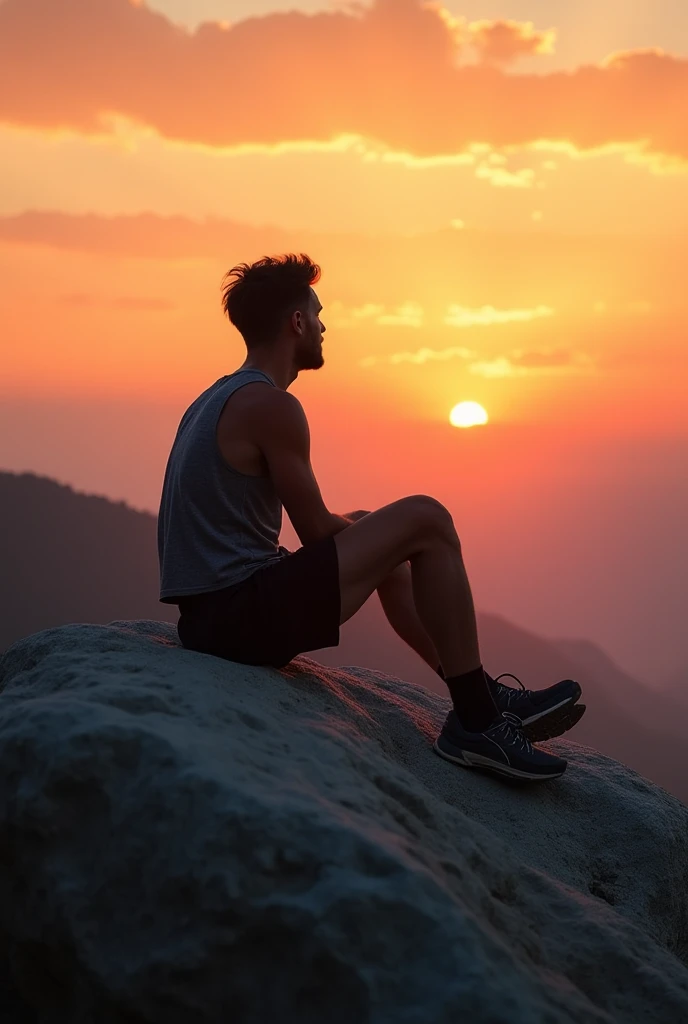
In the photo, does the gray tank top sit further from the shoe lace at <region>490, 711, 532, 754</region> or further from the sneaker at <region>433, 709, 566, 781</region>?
the shoe lace at <region>490, 711, 532, 754</region>

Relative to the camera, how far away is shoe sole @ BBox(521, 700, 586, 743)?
15.9 ft

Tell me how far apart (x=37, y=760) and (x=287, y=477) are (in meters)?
1.87

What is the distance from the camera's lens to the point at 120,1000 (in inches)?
102

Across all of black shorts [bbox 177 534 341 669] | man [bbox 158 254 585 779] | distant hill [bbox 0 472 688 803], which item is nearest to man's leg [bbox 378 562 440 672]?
man [bbox 158 254 585 779]

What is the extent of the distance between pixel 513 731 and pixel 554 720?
0.30 meters

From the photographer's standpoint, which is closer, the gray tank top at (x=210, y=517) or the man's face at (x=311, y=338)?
the gray tank top at (x=210, y=517)

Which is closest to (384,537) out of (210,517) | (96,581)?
(210,517)

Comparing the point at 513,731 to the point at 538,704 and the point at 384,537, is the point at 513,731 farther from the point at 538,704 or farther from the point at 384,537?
the point at 384,537

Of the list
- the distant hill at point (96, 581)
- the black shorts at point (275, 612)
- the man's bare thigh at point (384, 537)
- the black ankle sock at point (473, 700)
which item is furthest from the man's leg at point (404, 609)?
the distant hill at point (96, 581)

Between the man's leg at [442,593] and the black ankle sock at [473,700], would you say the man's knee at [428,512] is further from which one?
the black ankle sock at [473,700]

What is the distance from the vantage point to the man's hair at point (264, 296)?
4801 millimetres

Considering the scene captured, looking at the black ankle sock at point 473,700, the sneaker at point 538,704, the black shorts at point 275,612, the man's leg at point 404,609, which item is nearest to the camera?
the black shorts at point 275,612

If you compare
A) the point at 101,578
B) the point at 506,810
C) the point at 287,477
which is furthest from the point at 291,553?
the point at 101,578

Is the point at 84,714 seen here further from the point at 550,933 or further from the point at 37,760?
the point at 550,933
